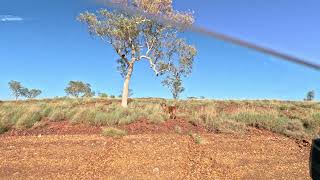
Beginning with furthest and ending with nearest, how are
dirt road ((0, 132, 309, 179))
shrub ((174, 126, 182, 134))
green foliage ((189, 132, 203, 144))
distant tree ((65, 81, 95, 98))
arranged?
distant tree ((65, 81, 95, 98))
shrub ((174, 126, 182, 134))
green foliage ((189, 132, 203, 144))
dirt road ((0, 132, 309, 179))

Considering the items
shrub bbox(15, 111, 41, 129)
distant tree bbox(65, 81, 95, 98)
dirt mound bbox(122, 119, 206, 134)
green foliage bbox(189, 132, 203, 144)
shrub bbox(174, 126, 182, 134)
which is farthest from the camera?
distant tree bbox(65, 81, 95, 98)

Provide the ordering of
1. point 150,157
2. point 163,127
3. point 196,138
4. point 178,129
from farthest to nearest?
1. point 163,127
2. point 178,129
3. point 196,138
4. point 150,157

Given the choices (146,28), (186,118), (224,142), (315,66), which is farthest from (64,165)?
(146,28)

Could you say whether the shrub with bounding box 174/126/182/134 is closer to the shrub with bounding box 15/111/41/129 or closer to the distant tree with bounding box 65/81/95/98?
the shrub with bounding box 15/111/41/129

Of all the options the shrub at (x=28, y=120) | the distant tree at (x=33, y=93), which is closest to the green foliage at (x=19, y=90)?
the distant tree at (x=33, y=93)

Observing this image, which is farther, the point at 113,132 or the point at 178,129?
the point at 178,129

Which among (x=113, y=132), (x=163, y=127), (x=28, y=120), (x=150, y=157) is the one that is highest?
(x=28, y=120)

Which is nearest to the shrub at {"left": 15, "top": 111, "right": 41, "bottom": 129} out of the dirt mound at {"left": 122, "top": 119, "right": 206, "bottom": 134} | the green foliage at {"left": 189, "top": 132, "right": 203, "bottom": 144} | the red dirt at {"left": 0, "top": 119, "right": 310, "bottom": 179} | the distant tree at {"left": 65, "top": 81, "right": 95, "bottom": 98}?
the red dirt at {"left": 0, "top": 119, "right": 310, "bottom": 179}

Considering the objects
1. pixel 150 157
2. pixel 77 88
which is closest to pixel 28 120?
pixel 150 157

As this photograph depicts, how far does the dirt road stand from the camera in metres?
10.6

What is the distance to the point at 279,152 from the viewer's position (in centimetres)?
1306

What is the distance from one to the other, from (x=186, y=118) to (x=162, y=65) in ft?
26.7

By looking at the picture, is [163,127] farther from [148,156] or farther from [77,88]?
[77,88]

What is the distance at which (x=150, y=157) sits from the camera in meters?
11.8
